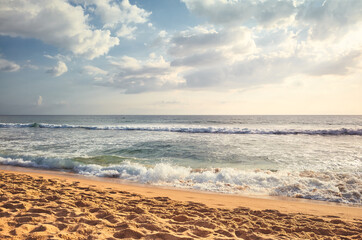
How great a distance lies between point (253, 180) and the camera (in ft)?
24.9

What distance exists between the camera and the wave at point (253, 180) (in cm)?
650

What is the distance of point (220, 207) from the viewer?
16.4ft

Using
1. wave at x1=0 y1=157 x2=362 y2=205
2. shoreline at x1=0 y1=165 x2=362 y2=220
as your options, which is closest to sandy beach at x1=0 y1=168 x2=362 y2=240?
shoreline at x1=0 y1=165 x2=362 y2=220

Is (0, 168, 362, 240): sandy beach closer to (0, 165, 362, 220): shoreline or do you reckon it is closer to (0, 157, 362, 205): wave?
(0, 165, 362, 220): shoreline

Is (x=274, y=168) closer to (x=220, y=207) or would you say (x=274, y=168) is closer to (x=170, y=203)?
(x=220, y=207)

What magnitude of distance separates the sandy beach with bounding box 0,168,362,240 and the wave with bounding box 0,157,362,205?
995 millimetres

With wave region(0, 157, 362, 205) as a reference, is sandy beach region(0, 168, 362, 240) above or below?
above

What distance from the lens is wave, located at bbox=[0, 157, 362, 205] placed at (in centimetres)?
650

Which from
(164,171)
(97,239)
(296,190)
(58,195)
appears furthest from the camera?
(164,171)

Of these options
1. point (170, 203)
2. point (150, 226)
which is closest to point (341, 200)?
point (170, 203)

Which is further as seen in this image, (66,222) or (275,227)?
(275,227)

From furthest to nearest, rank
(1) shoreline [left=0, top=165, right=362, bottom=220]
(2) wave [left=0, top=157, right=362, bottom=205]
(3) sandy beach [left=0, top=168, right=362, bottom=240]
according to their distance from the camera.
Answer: (2) wave [left=0, top=157, right=362, bottom=205] → (1) shoreline [left=0, top=165, right=362, bottom=220] → (3) sandy beach [left=0, top=168, right=362, bottom=240]

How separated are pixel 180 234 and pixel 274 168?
762 centimetres

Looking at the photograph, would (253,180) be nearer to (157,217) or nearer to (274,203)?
(274,203)
